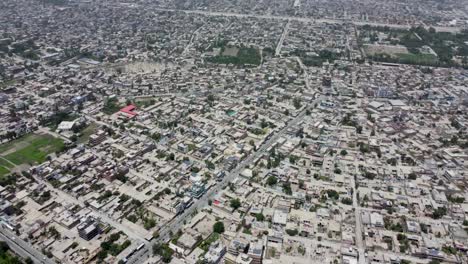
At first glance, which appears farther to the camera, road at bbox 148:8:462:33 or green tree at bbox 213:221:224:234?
road at bbox 148:8:462:33

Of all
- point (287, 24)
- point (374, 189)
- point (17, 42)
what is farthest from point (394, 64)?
point (17, 42)

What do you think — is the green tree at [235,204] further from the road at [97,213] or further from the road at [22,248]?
the road at [22,248]

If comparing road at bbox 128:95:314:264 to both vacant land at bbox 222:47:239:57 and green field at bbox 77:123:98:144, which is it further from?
vacant land at bbox 222:47:239:57

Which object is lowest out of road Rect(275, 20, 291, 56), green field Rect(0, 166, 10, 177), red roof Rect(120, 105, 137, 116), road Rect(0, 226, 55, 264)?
road Rect(0, 226, 55, 264)

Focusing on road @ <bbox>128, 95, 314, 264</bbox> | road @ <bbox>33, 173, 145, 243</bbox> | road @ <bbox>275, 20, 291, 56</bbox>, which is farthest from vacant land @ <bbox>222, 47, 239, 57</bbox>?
road @ <bbox>33, 173, 145, 243</bbox>

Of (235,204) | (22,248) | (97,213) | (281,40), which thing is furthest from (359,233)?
(281,40)

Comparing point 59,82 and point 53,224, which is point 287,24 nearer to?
point 59,82

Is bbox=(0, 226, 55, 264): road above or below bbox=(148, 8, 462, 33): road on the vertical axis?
below
